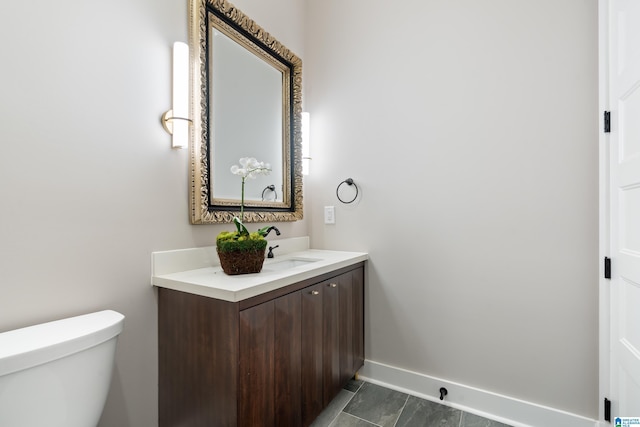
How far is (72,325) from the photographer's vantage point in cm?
95

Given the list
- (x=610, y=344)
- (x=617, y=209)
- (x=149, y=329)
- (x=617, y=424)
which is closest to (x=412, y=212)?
(x=617, y=209)

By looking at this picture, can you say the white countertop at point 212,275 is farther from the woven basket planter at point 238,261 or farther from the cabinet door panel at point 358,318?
the cabinet door panel at point 358,318

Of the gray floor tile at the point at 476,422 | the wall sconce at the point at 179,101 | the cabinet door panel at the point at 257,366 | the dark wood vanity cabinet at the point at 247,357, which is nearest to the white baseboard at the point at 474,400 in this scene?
the gray floor tile at the point at 476,422

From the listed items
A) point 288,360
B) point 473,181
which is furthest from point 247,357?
point 473,181

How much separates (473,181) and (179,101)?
5.14 ft

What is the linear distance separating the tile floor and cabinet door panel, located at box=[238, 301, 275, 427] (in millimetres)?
562

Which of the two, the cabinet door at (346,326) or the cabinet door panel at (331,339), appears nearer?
the cabinet door panel at (331,339)

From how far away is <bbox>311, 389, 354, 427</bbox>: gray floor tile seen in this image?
1.55 meters

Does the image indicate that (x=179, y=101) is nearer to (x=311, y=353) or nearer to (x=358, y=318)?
(x=311, y=353)

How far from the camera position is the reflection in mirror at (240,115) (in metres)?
1.43

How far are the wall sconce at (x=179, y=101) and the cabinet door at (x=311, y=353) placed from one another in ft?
2.95

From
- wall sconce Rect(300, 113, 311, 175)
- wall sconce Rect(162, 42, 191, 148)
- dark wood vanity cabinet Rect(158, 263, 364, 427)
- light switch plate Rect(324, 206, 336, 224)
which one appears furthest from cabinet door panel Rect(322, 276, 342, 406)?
wall sconce Rect(162, 42, 191, 148)

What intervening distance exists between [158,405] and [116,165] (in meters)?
1.06

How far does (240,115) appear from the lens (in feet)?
5.56
